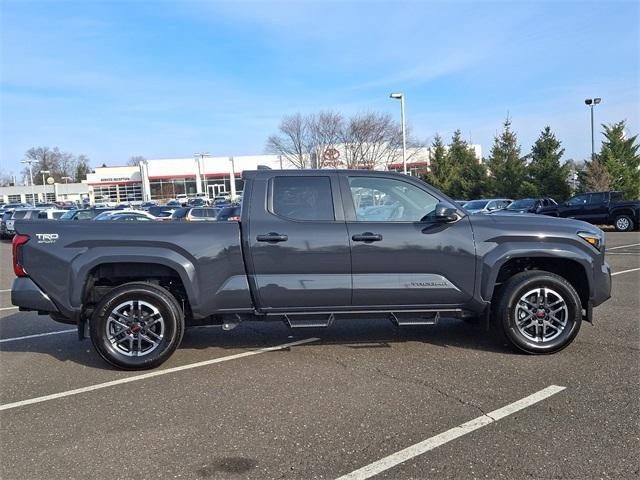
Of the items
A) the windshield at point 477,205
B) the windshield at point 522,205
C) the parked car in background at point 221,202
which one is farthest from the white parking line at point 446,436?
the parked car in background at point 221,202

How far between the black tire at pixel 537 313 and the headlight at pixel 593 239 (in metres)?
0.47

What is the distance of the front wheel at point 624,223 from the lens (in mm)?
21016

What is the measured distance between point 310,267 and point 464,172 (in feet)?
117

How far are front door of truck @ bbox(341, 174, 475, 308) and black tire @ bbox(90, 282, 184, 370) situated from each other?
5.85ft

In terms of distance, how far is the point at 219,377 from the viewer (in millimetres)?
4812

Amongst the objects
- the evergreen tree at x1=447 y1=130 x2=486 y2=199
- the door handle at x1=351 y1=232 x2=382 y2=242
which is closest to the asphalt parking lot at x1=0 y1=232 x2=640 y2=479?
the door handle at x1=351 y1=232 x2=382 y2=242

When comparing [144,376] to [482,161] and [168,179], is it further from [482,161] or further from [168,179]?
[168,179]

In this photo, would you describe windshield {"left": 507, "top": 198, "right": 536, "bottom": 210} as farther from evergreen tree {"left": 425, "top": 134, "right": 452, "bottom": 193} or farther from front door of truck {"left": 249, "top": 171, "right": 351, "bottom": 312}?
front door of truck {"left": 249, "top": 171, "right": 351, "bottom": 312}

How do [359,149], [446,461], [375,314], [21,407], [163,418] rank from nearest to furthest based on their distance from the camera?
[446,461]
[163,418]
[21,407]
[375,314]
[359,149]

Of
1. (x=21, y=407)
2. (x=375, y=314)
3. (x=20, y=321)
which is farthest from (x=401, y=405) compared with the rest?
(x=20, y=321)

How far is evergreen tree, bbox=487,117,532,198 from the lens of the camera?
106 feet

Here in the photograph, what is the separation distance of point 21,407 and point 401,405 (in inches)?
119

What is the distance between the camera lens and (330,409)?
4031 mm

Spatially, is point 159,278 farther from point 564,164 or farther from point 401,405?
point 564,164
